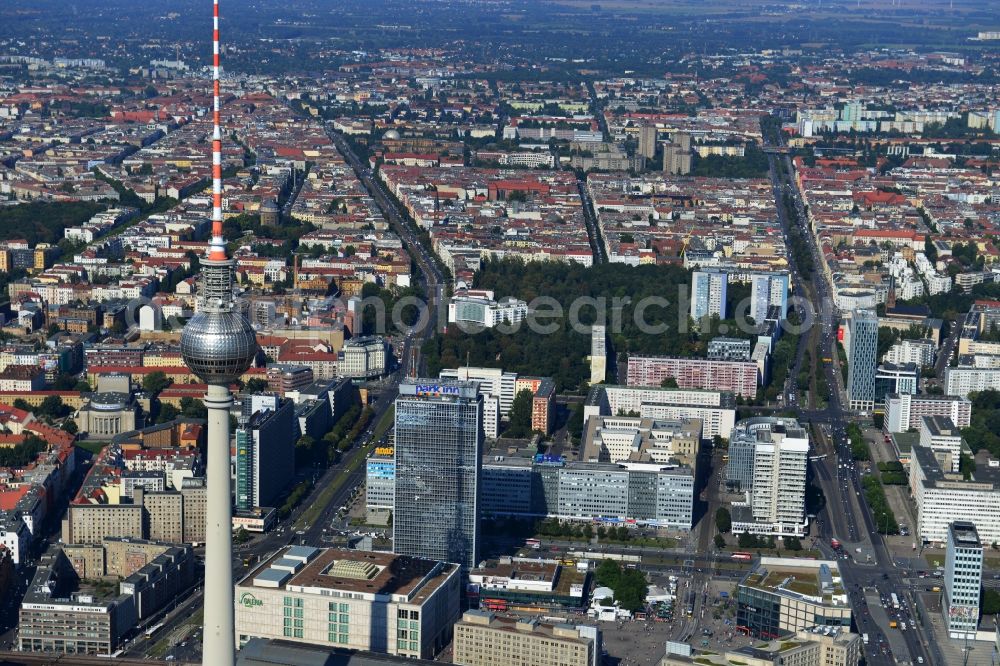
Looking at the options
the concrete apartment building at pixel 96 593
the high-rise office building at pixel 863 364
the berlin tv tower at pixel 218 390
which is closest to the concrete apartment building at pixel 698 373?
the high-rise office building at pixel 863 364

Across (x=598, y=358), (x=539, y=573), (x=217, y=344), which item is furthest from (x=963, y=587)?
(x=598, y=358)

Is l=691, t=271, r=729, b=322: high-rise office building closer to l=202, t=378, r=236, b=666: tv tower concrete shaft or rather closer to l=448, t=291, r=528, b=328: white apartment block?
l=448, t=291, r=528, b=328: white apartment block

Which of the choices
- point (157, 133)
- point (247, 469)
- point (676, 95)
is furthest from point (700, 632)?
point (676, 95)

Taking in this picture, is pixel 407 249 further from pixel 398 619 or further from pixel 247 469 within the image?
pixel 398 619

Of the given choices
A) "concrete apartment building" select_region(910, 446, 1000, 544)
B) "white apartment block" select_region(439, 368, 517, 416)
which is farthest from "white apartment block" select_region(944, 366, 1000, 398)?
"concrete apartment building" select_region(910, 446, 1000, 544)

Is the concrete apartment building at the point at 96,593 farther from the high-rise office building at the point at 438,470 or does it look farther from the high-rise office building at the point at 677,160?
the high-rise office building at the point at 677,160

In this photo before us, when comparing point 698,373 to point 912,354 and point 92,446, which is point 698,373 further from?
point 92,446
